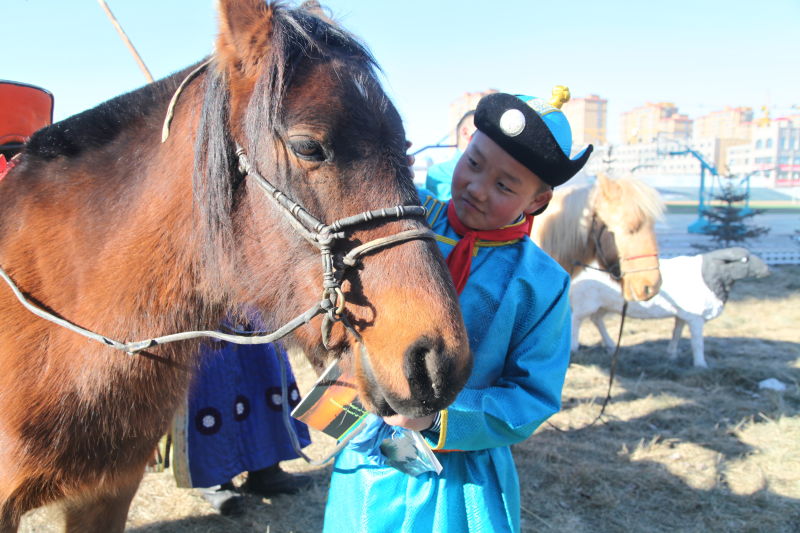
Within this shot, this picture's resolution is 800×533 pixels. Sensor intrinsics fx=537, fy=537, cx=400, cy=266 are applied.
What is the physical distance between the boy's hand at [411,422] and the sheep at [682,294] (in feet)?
17.5

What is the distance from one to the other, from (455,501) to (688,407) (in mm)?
4606

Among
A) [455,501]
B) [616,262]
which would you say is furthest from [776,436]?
[455,501]

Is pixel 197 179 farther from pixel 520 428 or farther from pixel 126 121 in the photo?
pixel 520 428

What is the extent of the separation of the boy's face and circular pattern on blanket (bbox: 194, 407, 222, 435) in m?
2.23

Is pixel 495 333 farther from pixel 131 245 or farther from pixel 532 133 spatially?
pixel 131 245

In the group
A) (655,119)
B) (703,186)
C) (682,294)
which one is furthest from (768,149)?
(682,294)

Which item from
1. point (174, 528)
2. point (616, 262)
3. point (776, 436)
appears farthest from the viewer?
point (616, 262)

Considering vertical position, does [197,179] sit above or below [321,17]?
below

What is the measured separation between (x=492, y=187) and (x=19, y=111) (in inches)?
86.5

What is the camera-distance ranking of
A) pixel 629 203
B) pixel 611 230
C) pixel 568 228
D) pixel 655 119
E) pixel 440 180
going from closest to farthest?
pixel 440 180 → pixel 629 203 → pixel 611 230 → pixel 568 228 → pixel 655 119

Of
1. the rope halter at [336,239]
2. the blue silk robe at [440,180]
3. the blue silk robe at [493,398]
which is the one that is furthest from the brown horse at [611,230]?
the rope halter at [336,239]

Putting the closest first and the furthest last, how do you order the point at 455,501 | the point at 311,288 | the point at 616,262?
the point at 311,288 < the point at 455,501 < the point at 616,262

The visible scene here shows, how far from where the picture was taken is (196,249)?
1.52 meters

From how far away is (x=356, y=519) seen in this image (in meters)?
1.72
